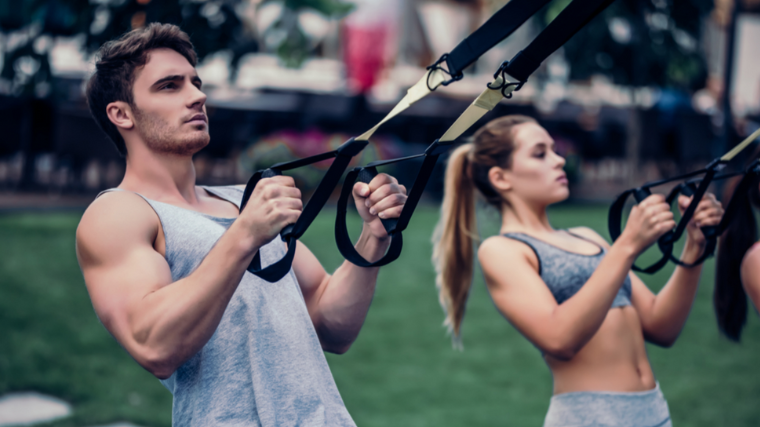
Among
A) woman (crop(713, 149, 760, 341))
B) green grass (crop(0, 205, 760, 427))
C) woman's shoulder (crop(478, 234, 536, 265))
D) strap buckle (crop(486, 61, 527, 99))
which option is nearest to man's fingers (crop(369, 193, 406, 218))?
→ strap buckle (crop(486, 61, 527, 99))

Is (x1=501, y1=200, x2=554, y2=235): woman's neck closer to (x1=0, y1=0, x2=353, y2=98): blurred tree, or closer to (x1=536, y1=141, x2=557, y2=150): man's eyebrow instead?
(x1=536, y1=141, x2=557, y2=150): man's eyebrow

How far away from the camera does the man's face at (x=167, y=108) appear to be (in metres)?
1.75

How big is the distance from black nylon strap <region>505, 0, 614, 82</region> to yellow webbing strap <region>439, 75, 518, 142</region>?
46mm

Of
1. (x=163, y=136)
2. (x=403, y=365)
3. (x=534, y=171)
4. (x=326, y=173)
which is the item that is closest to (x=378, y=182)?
(x=326, y=173)

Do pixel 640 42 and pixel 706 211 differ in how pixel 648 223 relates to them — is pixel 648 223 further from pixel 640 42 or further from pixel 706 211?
pixel 640 42

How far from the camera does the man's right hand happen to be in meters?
1.41

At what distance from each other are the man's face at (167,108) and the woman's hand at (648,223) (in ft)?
4.00

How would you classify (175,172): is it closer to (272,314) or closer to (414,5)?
(272,314)

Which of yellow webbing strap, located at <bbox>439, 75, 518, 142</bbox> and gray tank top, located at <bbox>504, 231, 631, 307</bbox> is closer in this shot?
yellow webbing strap, located at <bbox>439, 75, 518, 142</bbox>

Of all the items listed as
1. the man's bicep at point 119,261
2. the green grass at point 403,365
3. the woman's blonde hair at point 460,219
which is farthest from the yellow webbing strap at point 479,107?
the green grass at point 403,365

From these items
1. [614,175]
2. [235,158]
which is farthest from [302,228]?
[614,175]

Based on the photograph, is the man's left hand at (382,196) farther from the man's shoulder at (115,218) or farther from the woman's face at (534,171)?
the woman's face at (534,171)

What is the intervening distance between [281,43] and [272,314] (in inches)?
106

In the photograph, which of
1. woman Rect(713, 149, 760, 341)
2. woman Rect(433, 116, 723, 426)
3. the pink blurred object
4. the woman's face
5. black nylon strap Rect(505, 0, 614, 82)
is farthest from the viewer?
the pink blurred object
